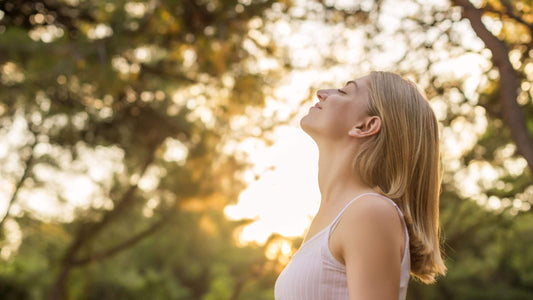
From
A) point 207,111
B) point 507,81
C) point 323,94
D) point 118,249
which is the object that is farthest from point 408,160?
point 118,249

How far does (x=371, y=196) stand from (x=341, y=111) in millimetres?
476

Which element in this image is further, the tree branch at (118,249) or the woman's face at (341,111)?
the tree branch at (118,249)

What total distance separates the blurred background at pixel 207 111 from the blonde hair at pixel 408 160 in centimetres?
128

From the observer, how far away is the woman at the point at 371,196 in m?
1.66

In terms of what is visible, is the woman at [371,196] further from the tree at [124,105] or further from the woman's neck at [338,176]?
the tree at [124,105]

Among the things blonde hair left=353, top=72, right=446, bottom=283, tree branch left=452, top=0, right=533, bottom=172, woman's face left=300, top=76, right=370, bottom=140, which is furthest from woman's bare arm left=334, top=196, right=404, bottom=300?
tree branch left=452, top=0, right=533, bottom=172

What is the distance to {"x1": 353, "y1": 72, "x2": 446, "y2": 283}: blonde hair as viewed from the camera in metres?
1.94

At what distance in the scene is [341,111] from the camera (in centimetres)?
214

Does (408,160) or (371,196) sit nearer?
(371,196)

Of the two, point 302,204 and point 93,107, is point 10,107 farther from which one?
point 302,204

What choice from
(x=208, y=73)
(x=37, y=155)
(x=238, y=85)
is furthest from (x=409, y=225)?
(x=37, y=155)

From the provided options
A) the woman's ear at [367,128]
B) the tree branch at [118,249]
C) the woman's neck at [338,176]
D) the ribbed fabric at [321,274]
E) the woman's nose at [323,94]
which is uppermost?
the woman's nose at [323,94]

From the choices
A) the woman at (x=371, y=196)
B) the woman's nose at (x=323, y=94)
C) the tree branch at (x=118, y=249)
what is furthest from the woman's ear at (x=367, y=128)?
the tree branch at (x=118, y=249)

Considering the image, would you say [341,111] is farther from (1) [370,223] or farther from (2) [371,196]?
(1) [370,223]
